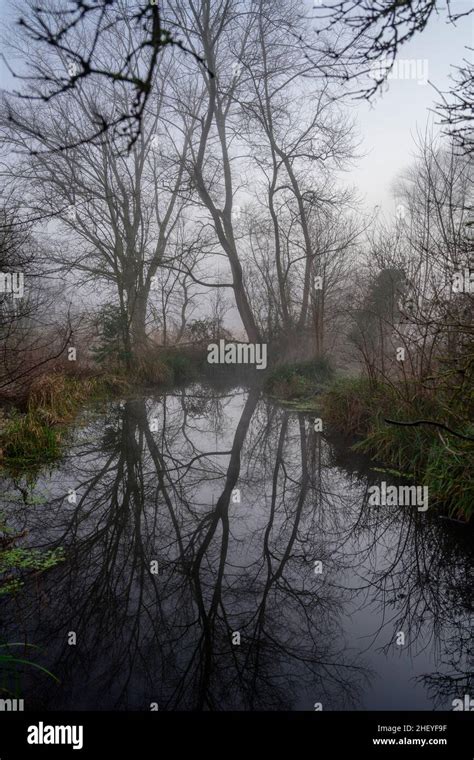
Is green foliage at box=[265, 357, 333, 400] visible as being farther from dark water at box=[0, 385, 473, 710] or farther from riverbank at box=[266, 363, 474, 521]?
dark water at box=[0, 385, 473, 710]

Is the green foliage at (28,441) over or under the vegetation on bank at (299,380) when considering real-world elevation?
under

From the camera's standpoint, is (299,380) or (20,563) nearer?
(20,563)

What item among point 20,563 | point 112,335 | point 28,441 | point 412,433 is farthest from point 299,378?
point 20,563

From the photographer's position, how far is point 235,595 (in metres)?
3.42

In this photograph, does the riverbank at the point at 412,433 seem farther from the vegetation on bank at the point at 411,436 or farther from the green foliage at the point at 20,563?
the green foliage at the point at 20,563

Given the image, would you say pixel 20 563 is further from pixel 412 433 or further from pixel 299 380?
pixel 299 380

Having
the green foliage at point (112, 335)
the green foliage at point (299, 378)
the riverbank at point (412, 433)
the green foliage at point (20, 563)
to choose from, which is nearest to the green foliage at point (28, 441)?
the green foliage at point (20, 563)

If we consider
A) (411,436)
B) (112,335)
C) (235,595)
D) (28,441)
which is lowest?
(235,595)

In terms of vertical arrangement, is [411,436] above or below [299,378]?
below

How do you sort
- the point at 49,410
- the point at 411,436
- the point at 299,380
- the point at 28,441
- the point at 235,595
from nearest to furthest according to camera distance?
the point at 235,595 < the point at 411,436 < the point at 28,441 < the point at 49,410 < the point at 299,380

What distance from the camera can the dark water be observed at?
259 cm

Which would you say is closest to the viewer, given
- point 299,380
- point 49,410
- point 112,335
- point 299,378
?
point 49,410

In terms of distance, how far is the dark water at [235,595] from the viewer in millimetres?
2586

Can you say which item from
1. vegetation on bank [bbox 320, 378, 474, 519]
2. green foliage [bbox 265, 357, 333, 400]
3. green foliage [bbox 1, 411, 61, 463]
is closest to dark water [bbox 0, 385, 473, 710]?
vegetation on bank [bbox 320, 378, 474, 519]
